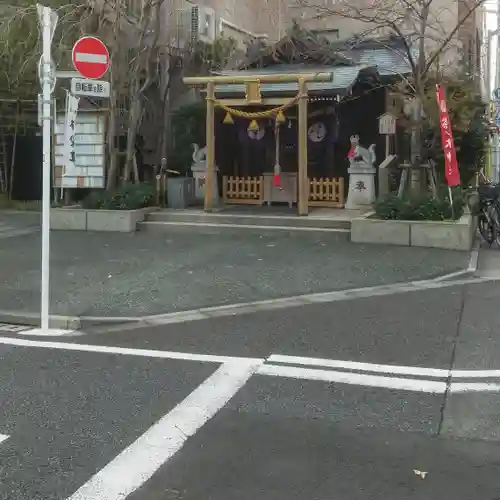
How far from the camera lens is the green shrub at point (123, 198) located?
49.0 ft

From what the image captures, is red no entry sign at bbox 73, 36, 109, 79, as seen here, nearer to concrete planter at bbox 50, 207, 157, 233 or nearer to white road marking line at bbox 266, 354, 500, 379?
white road marking line at bbox 266, 354, 500, 379

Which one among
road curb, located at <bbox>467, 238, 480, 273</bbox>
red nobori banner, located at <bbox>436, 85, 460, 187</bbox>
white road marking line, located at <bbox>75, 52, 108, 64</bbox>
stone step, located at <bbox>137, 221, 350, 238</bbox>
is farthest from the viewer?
stone step, located at <bbox>137, 221, 350, 238</bbox>

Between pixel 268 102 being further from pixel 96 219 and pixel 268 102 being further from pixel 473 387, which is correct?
pixel 473 387

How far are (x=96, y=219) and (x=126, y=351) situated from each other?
8.61 m

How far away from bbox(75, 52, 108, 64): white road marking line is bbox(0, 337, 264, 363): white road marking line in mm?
3183

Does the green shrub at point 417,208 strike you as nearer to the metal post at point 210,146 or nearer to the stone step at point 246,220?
the stone step at point 246,220

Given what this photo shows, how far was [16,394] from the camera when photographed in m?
5.31

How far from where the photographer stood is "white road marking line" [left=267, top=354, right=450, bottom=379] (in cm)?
589

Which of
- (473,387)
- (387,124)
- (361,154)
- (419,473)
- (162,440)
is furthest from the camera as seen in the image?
(361,154)

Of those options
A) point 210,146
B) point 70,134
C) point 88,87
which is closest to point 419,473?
point 88,87

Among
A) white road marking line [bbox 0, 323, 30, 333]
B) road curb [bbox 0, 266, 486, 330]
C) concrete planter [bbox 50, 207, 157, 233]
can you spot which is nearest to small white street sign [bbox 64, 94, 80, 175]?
concrete planter [bbox 50, 207, 157, 233]

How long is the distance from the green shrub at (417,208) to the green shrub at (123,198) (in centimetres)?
513

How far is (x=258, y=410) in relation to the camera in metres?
5.00

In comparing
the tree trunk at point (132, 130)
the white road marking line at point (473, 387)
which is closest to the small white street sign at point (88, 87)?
the white road marking line at point (473, 387)
